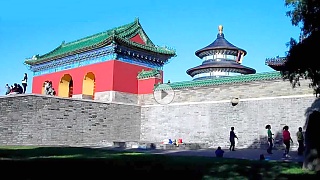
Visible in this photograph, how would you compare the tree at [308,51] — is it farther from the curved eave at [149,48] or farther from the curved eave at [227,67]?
the curved eave at [227,67]

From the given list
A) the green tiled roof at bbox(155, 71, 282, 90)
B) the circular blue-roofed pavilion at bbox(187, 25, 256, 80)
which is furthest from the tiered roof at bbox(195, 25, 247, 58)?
the green tiled roof at bbox(155, 71, 282, 90)

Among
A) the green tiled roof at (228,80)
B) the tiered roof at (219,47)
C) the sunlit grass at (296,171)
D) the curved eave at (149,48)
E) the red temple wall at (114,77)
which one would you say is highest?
Result: the tiered roof at (219,47)

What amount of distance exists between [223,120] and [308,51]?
8840mm

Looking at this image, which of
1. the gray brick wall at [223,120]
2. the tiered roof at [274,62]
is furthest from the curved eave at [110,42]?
the tiered roof at [274,62]

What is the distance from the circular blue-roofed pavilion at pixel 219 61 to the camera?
71.6 ft

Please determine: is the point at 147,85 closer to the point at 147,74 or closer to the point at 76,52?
the point at 147,74

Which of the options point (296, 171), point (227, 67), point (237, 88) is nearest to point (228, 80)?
point (237, 88)

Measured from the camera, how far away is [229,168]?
7.06 metres

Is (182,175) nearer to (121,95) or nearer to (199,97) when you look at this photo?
(199,97)

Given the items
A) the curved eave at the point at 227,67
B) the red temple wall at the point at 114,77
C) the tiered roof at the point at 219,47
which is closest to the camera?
the red temple wall at the point at 114,77

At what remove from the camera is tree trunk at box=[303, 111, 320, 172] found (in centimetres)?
699

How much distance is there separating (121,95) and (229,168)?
494 inches

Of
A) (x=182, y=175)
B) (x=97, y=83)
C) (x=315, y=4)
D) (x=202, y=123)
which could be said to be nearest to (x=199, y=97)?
(x=202, y=123)

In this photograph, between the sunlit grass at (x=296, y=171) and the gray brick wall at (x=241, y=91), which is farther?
the gray brick wall at (x=241, y=91)
